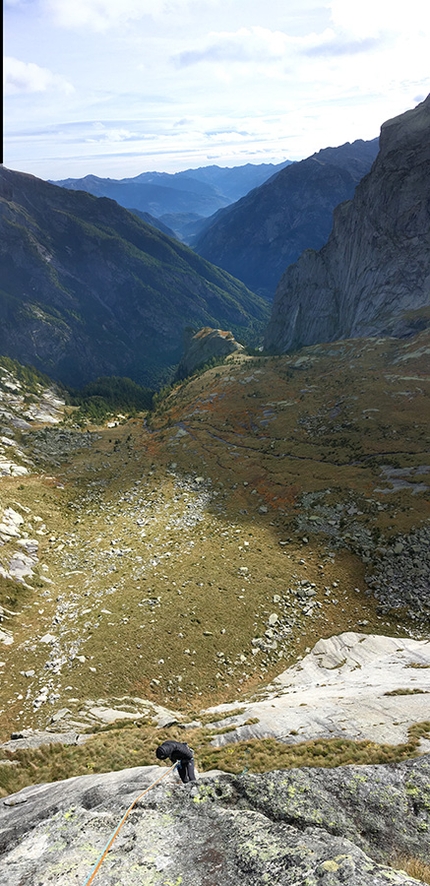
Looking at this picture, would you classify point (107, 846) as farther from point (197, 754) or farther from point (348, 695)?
point (348, 695)

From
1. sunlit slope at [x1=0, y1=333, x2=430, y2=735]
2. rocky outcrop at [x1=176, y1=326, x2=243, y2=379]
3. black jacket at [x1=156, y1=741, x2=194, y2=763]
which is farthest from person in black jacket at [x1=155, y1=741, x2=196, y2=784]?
rocky outcrop at [x1=176, y1=326, x2=243, y2=379]

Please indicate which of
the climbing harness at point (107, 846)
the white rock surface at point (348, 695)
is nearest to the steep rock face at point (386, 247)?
the white rock surface at point (348, 695)

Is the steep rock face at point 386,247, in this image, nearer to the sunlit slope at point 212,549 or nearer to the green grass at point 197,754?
the sunlit slope at point 212,549

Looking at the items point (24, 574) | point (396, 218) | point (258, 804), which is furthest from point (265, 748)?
point (396, 218)

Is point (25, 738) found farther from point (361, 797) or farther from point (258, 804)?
point (361, 797)

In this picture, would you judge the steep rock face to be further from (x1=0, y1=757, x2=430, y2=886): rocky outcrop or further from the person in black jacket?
the person in black jacket
